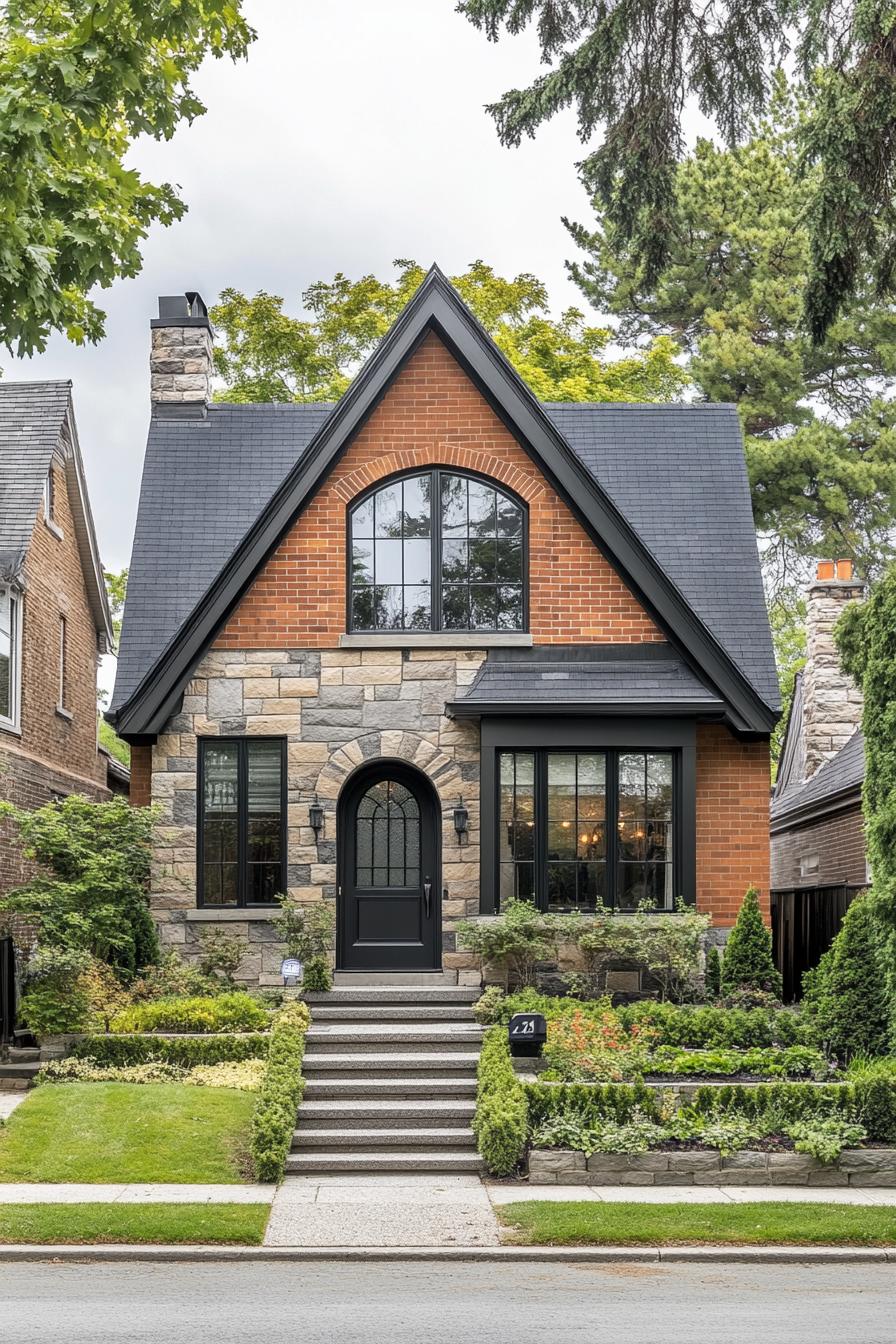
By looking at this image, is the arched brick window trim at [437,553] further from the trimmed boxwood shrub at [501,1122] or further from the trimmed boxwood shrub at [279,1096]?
the trimmed boxwood shrub at [501,1122]

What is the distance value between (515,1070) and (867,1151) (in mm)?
3389

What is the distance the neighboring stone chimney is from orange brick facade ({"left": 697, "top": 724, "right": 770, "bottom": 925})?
812 centimetres

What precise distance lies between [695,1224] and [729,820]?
7.70 m

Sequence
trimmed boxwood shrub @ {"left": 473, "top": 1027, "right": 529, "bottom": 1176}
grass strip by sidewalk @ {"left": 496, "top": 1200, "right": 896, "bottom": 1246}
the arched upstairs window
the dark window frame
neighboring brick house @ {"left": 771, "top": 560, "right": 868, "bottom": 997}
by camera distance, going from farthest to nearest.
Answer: neighboring brick house @ {"left": 771, "top": 560, "right": 868, "bottom": 997} < the arched upstairs window < the dark window frame < trimmed boxwood shrub @ {"left": 473, "top": 1027, "right": 529, "bottom": 1176} < grass strip by sidewalk @ {"left": 496, "top": 1200, "right": 896, "bottom": 1246}

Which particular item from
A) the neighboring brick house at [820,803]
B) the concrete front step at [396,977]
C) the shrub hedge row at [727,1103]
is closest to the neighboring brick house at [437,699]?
the concrete front step at [396,977]

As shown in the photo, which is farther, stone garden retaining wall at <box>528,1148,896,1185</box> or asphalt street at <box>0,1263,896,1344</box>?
stone garden retaining wall at <box>528,1148,896,1185</box>

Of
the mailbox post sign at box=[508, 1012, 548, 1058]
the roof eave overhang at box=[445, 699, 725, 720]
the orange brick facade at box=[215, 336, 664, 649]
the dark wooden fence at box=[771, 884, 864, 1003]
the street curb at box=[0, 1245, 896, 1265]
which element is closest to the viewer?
the street curb at box=[0, 1245, 896, 1265]

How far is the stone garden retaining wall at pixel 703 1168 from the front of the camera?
38.2ft

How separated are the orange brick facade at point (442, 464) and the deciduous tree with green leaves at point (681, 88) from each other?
4204mm

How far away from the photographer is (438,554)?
57.4 feet

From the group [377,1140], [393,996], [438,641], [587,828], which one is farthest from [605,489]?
[377,1140]

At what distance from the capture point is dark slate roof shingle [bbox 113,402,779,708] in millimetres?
18266

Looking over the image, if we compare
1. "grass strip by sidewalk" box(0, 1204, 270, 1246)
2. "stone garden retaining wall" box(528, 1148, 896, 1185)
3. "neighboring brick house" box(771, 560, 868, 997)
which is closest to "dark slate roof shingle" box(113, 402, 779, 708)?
"neighboring brick house" box(771, 560, 868, 997)

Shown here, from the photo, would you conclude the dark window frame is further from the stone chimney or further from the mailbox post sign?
the stone chimney
